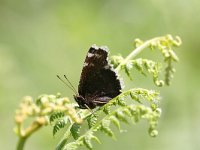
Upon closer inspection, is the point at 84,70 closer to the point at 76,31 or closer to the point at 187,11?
the point at 187,11

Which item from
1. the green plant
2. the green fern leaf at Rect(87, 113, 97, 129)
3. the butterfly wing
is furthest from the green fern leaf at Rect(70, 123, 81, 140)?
the butterfly wing

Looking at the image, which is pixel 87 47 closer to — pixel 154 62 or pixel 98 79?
pixel 98 79

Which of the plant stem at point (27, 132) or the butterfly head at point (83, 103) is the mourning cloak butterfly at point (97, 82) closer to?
the butterfly head at point (83, 103)

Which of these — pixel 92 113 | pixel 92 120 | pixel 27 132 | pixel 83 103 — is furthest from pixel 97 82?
pixel 27 132

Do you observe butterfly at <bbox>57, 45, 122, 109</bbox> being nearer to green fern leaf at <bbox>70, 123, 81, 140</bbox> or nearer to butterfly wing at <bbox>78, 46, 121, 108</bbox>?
butterfly wing at <bbox>78, 46, 121, 108</bbox>

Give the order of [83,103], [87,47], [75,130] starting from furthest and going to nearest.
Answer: [87,47]
[83,103]
[75,130]
